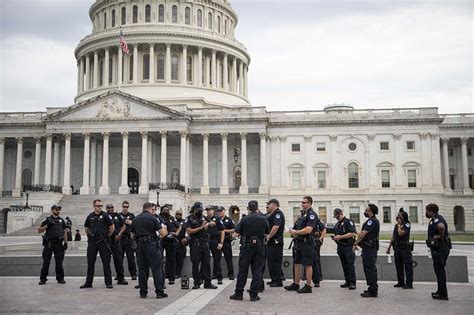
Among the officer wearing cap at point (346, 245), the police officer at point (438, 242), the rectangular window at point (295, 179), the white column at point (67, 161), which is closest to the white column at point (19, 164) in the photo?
the white column at point (67, 161)

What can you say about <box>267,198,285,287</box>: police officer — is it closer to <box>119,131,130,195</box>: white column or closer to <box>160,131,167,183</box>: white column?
<box>160,131,167,183</box>: white column

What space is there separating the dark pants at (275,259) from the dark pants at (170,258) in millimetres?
2987

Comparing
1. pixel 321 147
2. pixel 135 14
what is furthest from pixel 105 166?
pixel 135 14

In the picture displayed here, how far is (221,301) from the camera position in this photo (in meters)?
14.0

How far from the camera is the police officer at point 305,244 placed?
608 inches

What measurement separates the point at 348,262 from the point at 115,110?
2079 inches

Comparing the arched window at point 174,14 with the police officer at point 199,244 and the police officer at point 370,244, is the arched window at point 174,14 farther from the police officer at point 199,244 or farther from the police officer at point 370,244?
the police officer at point 370,244

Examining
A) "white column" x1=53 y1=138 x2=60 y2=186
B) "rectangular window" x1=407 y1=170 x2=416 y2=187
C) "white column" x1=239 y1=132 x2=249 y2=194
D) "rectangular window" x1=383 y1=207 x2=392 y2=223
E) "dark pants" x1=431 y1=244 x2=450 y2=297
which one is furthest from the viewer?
"white column" x1=53 y1=138 x2=60 y2=186

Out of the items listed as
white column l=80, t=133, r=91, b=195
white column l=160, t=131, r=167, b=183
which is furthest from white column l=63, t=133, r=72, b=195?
white column l=160, t=131, r=167, b=183

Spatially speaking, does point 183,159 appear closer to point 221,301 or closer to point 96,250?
point 96,250

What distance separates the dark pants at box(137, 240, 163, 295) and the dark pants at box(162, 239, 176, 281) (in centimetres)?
226

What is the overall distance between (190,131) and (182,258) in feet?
163

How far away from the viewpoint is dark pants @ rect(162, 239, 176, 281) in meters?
17.4

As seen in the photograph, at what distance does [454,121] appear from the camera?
7106 centimetres
